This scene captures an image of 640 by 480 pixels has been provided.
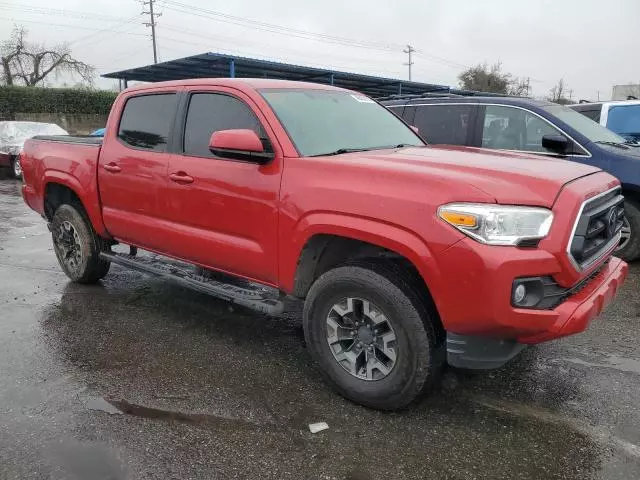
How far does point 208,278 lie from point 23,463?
1.85 m

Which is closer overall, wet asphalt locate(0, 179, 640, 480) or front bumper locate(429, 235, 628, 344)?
front bumper locate(429, 235, 628, 344)

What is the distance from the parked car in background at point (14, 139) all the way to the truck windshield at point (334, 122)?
13.4m

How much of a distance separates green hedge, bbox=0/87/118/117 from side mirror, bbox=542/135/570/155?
27.6 metres

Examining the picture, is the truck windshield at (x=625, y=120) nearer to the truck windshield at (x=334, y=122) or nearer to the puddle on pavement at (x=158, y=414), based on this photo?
the truck windshield at (x=334, y=122)

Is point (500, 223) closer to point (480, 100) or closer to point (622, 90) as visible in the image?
→ point (480, 100)

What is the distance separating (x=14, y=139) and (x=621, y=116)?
1494cm

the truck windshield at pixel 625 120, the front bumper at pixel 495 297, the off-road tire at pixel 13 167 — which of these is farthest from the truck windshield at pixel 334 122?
the off-road tire at pixel 13 167

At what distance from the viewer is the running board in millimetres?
3668

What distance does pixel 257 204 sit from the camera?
3504 millimetres

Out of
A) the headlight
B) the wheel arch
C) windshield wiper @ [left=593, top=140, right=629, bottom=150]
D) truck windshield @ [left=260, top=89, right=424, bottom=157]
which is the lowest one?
the wheel arch

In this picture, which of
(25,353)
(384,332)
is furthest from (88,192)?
(384,332)

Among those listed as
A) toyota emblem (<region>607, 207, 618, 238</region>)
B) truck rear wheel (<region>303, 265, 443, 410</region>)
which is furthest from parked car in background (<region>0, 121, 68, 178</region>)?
toyota emblem (<region>607, 207, 618, 238</region>)

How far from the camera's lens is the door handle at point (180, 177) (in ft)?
13.0

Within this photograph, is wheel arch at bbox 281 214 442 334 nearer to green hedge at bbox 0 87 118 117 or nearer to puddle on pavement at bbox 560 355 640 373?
puddle on pavement at bbox 560 355 640 373
